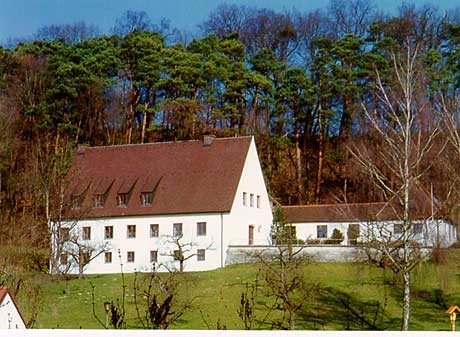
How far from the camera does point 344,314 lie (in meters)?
4.39

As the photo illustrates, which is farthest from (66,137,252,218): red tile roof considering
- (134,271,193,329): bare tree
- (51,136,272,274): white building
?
(134,271,193,329): bare tree

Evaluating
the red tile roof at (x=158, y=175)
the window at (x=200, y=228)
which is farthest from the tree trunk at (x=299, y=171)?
the window at (x=200, y=228)

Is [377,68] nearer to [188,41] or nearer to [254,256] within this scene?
[188,41]

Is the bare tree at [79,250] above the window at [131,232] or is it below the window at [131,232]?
below

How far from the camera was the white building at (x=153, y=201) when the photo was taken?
4.88m

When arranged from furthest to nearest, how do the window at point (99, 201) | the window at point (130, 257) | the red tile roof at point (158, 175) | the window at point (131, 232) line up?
1. the window at point (131, 232)
2. the window at point (130, 257)
3. the window at point (99, 201)
4. the red tile roof at point (158, 175)

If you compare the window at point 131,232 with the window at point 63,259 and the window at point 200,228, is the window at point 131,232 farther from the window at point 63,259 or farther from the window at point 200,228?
the window at point 63,259

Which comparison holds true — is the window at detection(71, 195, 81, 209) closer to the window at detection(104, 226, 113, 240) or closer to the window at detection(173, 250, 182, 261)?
the window at detection(104, 226, 113, 240)

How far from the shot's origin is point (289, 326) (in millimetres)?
3863

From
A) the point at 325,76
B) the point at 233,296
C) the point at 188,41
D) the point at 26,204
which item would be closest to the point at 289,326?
the point at 233,296

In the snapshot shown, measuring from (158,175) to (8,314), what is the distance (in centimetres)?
189

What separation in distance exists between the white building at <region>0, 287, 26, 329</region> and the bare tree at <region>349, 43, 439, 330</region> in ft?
6.01

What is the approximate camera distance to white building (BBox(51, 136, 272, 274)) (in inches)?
192

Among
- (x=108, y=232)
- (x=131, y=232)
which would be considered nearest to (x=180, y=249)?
(x=131, y=232)
